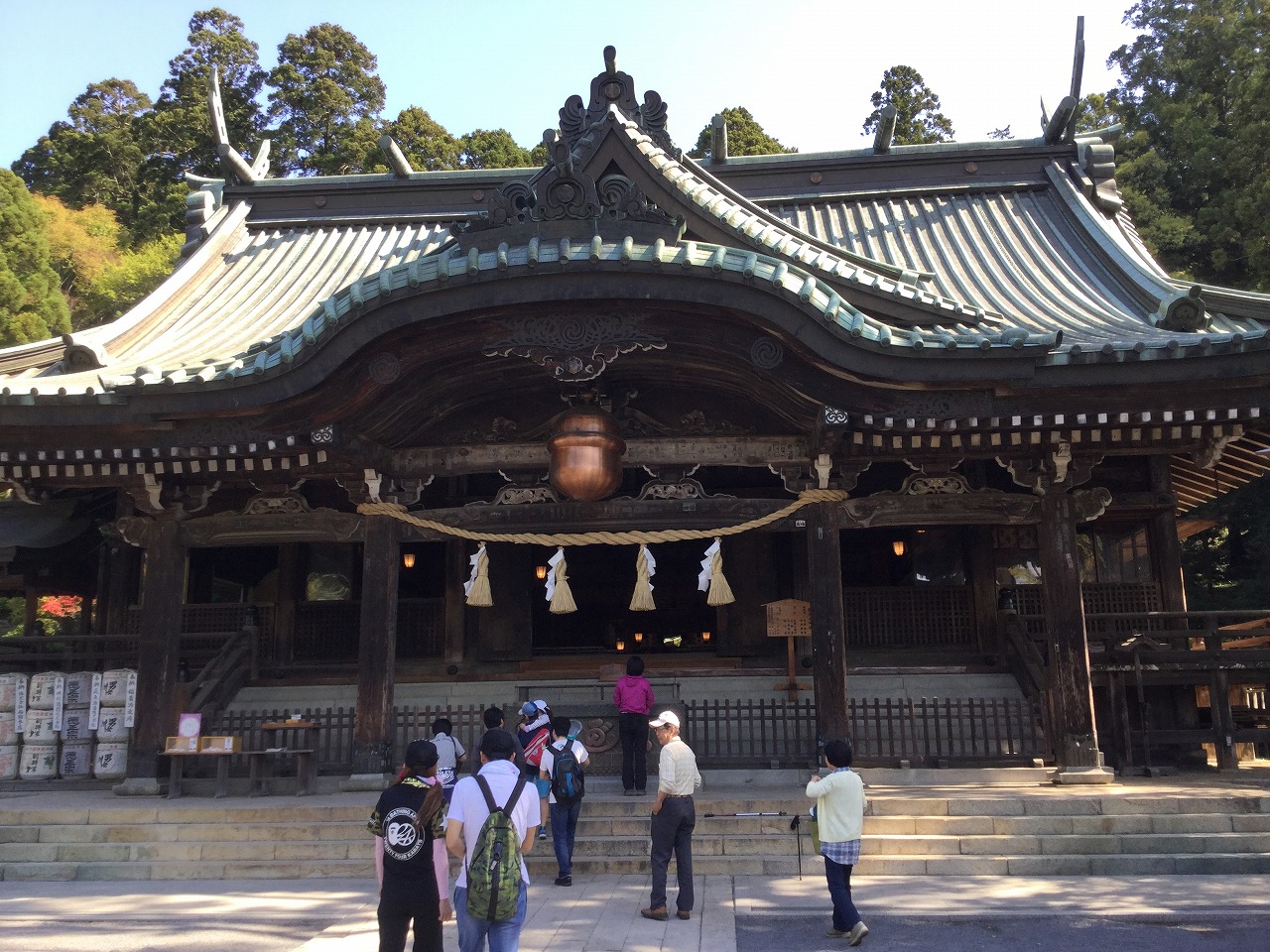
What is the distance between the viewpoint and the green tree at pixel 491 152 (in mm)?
42438

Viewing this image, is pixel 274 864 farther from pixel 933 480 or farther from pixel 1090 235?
pixel 1090 235

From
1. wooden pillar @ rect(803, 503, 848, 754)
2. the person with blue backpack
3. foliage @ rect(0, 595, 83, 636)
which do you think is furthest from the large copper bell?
foliage @ rect(0, 595, 83, 636)

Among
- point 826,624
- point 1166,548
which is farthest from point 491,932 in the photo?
point 1166,548

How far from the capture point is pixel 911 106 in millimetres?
42906

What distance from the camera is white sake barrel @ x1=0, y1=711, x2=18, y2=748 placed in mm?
12609

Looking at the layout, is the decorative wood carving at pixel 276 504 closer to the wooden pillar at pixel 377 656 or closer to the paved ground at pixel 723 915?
the wooden pillar at pixel 377 656

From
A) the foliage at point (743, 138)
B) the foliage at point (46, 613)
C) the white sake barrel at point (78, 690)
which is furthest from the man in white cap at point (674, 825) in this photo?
the foliage at point (743, 138)

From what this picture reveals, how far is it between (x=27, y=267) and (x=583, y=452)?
2888 centimetres

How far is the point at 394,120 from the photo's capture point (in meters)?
42.6

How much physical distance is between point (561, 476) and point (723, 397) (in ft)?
7.44

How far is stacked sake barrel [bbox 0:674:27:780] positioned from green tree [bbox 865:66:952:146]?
38.1 metres

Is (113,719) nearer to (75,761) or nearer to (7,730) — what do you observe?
(75,761)

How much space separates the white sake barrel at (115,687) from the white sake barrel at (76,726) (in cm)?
35

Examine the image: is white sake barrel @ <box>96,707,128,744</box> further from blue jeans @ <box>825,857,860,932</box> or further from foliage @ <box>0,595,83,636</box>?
foliage @ <box>0,595,83,636</box>
